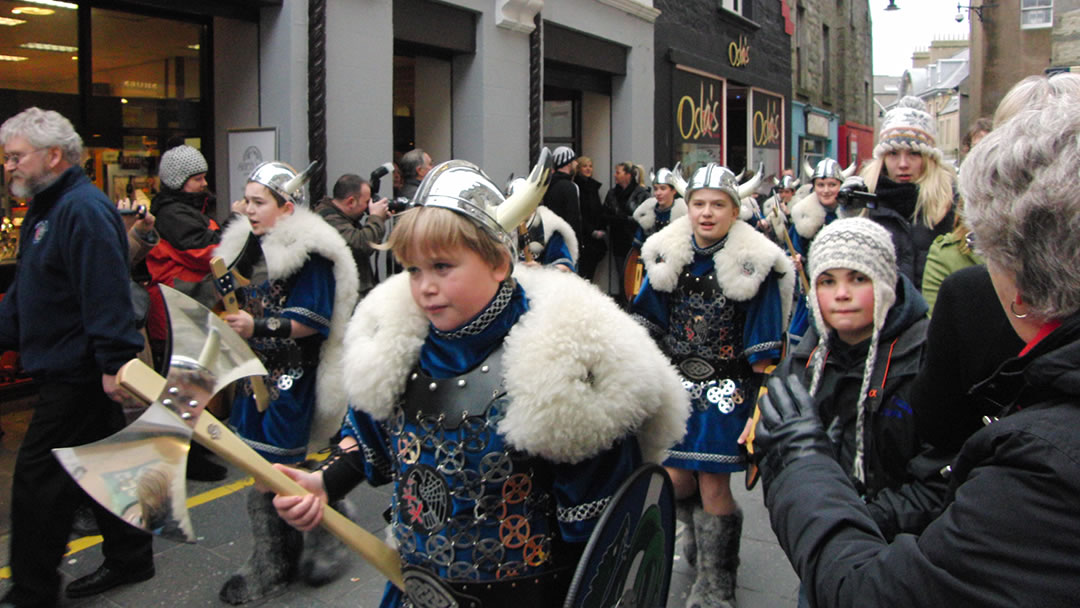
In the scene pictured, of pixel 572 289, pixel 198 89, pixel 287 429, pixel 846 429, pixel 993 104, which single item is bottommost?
pixel 287 429

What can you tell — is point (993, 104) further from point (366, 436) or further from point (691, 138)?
point (366, 436)

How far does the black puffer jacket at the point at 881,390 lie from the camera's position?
2.61 metres

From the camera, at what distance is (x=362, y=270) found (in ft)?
20.5

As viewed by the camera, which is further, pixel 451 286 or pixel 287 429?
pixel 287 429

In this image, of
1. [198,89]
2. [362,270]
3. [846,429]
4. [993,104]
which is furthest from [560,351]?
[993,104]

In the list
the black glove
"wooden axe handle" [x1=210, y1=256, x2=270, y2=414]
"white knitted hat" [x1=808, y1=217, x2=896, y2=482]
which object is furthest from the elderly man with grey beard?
the black glove

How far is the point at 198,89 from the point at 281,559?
5310mm

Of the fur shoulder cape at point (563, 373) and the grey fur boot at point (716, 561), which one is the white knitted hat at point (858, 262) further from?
the grey fur boot at point (716, 561)

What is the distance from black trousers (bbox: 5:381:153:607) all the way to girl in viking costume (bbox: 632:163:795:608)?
268cm

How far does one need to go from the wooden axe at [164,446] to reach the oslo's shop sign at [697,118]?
→ 546 inches

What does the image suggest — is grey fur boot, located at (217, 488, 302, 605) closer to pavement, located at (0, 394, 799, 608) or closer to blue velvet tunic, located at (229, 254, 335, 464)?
pavement, located at (0, 394, 799, 608)

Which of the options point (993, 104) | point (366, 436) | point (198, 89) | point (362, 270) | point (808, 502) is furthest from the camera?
point (993, 104)

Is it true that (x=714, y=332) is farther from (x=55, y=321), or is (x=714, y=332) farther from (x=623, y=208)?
(x=623, y=208)

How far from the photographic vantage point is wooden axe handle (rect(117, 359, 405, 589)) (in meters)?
1.77
